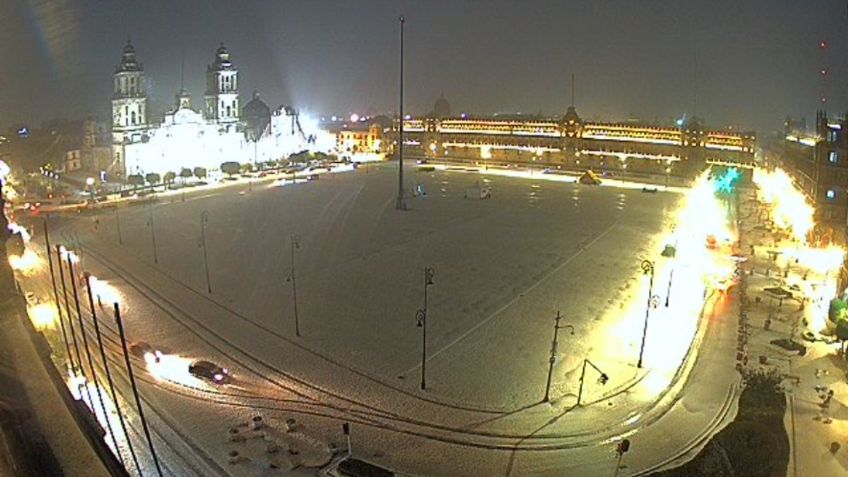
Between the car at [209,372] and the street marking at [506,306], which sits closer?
the car at [209,372]

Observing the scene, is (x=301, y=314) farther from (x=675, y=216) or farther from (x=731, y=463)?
(x=675, y=216)

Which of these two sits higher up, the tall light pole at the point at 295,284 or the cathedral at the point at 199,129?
the cathedral at the point at 199,129

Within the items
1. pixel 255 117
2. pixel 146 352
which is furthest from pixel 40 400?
pixel 255 117

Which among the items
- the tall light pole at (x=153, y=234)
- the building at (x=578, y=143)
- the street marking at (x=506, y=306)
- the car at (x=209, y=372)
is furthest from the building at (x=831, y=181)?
the tall light pole at (x=153, y=234)

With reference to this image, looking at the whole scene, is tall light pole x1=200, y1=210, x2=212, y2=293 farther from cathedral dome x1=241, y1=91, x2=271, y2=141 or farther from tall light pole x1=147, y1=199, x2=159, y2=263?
cathedral dome x1=241, y1=91, x2=271, y2=141

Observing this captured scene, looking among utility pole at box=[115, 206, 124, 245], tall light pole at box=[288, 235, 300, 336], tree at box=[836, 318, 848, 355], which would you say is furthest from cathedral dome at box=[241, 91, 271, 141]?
tree at box=[836, 318, 848, 355]

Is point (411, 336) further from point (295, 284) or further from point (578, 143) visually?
point (578, 143)

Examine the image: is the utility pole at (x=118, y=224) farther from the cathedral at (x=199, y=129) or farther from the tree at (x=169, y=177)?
the cathedral at (x=199, y=129)
